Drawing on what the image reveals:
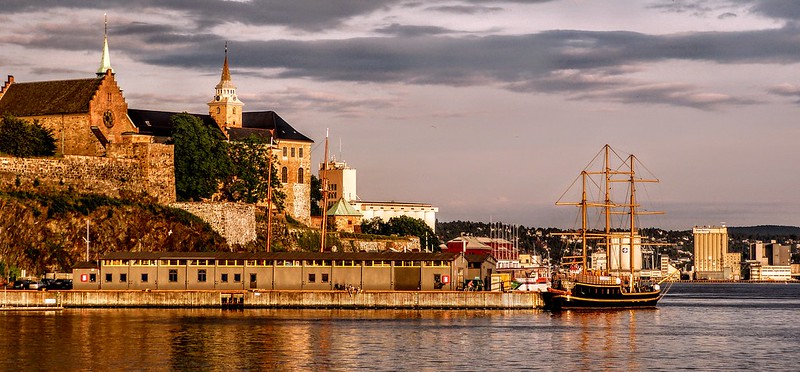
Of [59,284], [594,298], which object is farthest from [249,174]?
[594,298]

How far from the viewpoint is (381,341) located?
9381cm

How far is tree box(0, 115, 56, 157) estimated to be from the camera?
502ft

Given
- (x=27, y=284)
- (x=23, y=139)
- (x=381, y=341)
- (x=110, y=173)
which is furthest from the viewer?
(x=23, y=139)

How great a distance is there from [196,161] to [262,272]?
4142 cm

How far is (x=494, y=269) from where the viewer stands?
479 ft

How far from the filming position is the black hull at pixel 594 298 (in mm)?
131125

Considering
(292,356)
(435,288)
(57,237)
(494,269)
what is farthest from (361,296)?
(292,356)

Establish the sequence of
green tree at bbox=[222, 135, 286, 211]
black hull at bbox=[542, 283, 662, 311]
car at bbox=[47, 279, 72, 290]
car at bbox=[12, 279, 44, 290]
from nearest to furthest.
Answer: car at bbox=[12, 279, 44, 290]
car at bbox=[47, 279, 72, 290]
black hull at bbox=[542, 283, 662, 311]
green tree at bbox=[222, 135, 286, 211]

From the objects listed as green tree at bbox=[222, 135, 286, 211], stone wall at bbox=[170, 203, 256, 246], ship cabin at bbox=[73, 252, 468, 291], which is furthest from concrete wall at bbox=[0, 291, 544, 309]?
green tree at bbox=[222, 135, 286, 211]

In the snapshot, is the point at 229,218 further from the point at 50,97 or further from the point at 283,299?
the point at 283,299

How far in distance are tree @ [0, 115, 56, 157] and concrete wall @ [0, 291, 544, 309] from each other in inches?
1288

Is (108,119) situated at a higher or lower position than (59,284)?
higher

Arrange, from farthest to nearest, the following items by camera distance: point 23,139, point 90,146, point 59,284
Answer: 1. point 90,146
2. point 23,139
3. point 59,284

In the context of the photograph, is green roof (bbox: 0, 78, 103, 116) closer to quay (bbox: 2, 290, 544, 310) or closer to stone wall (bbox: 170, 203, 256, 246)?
stone wall (bbox: 170, 203, 256, 246)
